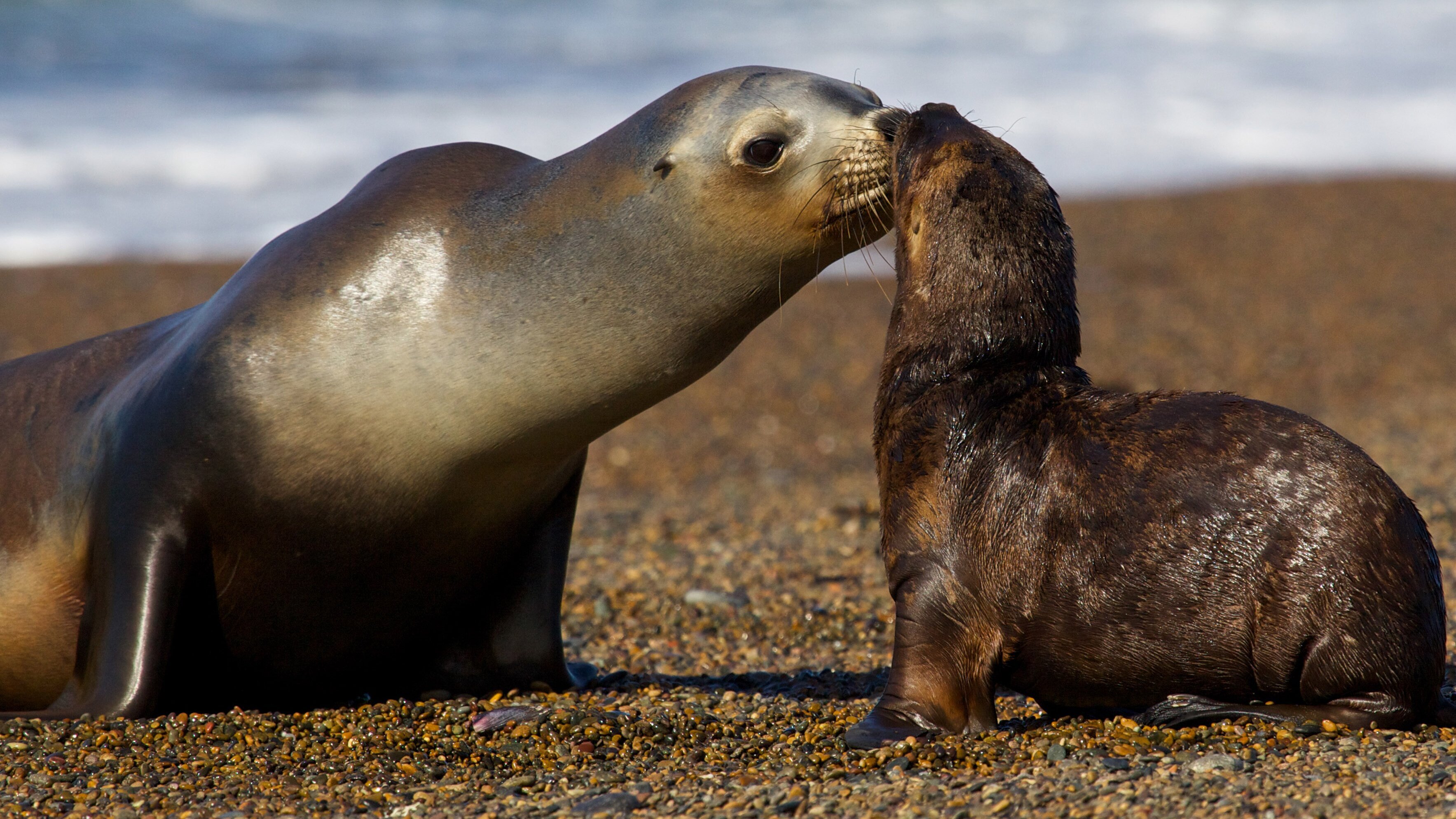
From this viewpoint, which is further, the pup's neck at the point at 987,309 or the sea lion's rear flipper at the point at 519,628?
the sea lion's rear flipper at the point at 519,628

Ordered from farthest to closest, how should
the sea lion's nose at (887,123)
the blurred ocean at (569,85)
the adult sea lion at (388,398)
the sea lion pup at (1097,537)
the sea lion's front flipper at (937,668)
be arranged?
the blurred ocean at (569,85), the sea lion's nose at (887,123), the adult sea lion at (388,398), the sea lion's front flipper at (937,668), the sea lion pup at (1097,537)

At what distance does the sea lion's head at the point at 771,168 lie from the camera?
4.77m

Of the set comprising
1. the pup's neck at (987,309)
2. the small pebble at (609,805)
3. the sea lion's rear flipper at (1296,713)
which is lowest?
the small pebble at (609,805)

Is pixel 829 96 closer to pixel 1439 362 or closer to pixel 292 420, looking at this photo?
pixel 292 420

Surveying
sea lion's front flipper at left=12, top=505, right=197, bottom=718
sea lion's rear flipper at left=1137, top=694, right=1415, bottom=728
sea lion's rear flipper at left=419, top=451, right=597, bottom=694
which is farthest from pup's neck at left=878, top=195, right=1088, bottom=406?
sea lion's front flipper at left=12, top=505, right=197, bottom=718

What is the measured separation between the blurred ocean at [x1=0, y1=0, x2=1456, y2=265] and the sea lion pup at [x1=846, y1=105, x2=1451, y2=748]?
12.1 m

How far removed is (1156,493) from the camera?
160 inches

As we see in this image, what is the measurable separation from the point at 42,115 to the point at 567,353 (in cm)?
1758

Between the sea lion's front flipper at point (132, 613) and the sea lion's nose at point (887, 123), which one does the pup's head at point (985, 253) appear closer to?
the sea lion's nose at point (887, 123)

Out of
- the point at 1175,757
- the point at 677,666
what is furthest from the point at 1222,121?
the point at 1175,757

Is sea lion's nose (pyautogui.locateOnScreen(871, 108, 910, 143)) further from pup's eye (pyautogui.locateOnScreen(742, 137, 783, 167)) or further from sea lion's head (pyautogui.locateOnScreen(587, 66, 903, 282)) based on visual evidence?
pup's eye (pyautogui.locateOnScreen(742, 137, 783, 167))

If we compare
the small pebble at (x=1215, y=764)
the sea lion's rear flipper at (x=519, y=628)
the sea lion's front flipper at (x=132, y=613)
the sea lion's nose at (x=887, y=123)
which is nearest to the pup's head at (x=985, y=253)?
the sea lion's nose at (x=887, y=123)

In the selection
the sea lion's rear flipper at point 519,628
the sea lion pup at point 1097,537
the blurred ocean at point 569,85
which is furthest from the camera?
the blurred ocean at point 569,85

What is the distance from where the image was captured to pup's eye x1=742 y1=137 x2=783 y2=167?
15.7ft
